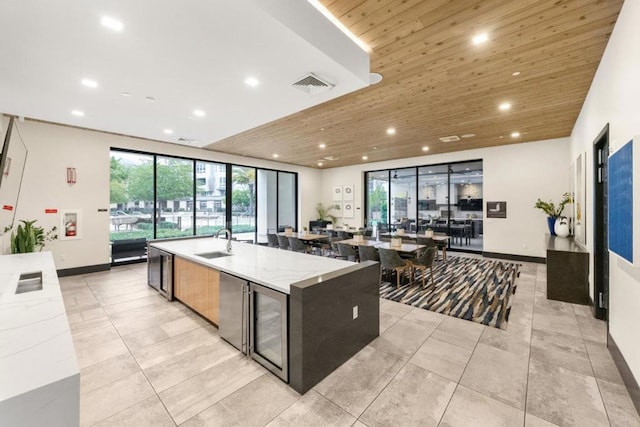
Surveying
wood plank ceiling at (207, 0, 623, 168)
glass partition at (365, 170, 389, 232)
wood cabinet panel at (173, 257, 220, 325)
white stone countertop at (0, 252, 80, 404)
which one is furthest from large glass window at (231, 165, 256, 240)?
white stone countertop at (0, 252, 80, 404)

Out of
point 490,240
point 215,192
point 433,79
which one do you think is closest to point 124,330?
point 433,79

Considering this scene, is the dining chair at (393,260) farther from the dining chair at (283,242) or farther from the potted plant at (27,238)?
the potted plant at (27,238)

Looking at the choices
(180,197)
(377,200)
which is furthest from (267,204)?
(377,200)

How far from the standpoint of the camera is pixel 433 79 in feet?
12.3

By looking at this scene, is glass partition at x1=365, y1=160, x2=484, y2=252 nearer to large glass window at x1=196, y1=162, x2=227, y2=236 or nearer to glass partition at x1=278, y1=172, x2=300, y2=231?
glass partition at x1=278, y1=172, x2=300, y2=231

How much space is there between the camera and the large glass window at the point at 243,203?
29.8 feet

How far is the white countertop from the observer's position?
2.50m

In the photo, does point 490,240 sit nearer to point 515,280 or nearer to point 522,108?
point 515,280

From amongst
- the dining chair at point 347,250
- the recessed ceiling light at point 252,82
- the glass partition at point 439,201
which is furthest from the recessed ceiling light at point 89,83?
the glass partition at point 439,201

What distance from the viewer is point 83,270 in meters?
6.02

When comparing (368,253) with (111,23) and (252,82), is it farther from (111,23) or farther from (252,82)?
(111,23)

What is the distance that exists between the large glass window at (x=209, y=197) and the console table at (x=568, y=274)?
7.98 meters

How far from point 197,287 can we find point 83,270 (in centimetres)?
437

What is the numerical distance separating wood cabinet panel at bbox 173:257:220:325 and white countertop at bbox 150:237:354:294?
14cm
